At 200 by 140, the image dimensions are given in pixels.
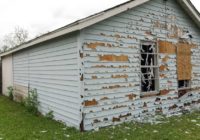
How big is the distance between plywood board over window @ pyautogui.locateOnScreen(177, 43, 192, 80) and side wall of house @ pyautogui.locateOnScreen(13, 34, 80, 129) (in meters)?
4.49

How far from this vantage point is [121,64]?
25.4 ft

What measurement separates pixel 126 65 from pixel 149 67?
1163mm

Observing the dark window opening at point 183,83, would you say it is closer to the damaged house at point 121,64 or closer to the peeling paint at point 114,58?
the damaged house at point 121,64

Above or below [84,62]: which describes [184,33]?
above

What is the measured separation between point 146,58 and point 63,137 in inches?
158

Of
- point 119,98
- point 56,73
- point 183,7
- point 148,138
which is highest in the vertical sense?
→ point 183,7

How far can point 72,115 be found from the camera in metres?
7.24

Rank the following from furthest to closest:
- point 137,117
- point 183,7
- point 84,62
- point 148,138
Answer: point 183,7 < point 137,117 < point 84,62 < point 148,138

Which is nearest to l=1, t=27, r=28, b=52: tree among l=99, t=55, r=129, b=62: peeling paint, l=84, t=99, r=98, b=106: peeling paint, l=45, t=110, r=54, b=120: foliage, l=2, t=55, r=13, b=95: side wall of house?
l=2, t=55, r=13, b=95: side wall of house

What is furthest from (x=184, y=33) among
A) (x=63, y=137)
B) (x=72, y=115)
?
(x=63, y=137)

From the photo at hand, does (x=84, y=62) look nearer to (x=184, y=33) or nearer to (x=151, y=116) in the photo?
(x=151, y=116)

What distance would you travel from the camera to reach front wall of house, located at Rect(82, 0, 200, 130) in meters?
7.07

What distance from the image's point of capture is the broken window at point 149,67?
8.61 meters

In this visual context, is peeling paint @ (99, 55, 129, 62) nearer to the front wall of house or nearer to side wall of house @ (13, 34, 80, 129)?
the front wall of house
